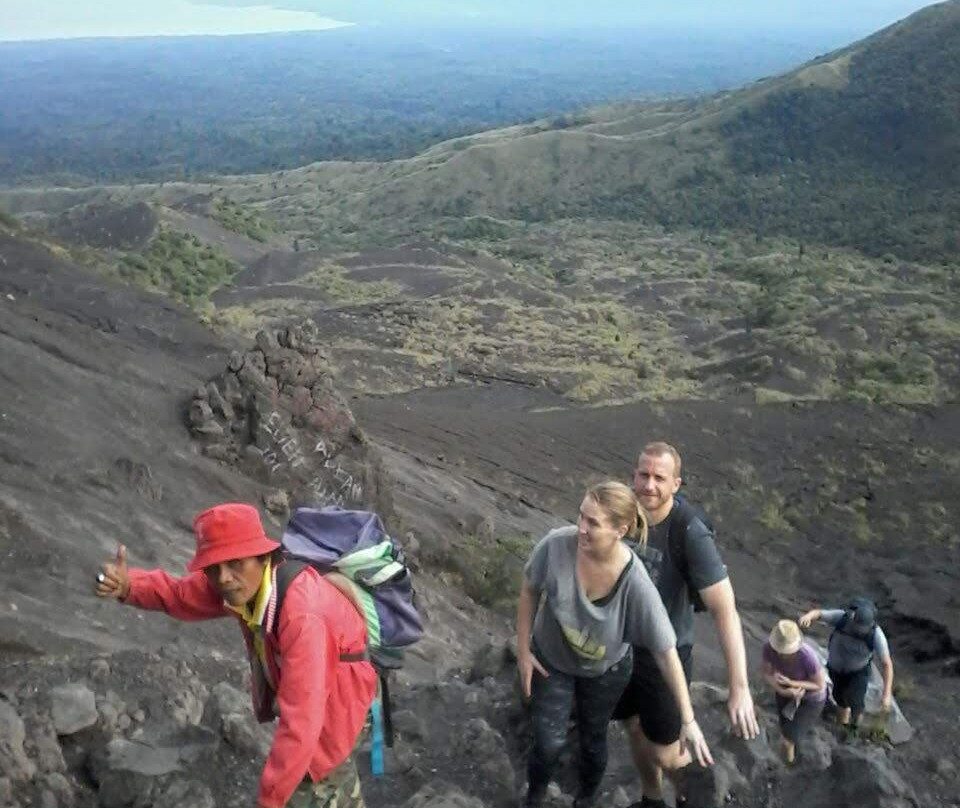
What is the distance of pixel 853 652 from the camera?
267 inches

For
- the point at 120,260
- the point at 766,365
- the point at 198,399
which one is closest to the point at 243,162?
the point at 120,260

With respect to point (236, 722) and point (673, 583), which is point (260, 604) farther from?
point (236, 722)

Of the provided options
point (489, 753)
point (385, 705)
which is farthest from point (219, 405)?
point (385, 705)

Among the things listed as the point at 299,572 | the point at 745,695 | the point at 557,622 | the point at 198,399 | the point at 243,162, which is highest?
the point at 299,572

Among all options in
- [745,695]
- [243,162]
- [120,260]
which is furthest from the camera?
[243,162]

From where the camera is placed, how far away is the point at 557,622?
438cm

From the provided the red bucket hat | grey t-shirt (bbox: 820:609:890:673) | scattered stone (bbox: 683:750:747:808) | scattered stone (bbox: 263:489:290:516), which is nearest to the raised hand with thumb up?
the red bucket hat

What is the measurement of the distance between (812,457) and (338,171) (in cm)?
9586

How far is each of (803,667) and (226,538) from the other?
172 inches

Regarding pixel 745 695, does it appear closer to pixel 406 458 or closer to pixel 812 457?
pixel 406 458

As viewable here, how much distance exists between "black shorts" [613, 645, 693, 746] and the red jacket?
Answer: 150 centimetres

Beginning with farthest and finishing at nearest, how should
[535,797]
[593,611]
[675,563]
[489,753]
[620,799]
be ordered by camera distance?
[489,753] < [620,799] < [535,797] < [675,563] < [593,611]

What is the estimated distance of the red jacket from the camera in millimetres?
3230

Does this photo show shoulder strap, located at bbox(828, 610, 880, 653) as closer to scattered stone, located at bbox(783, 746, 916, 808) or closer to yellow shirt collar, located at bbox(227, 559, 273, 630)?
scattered stone, located at bbox(783, 746, 916, 808)
